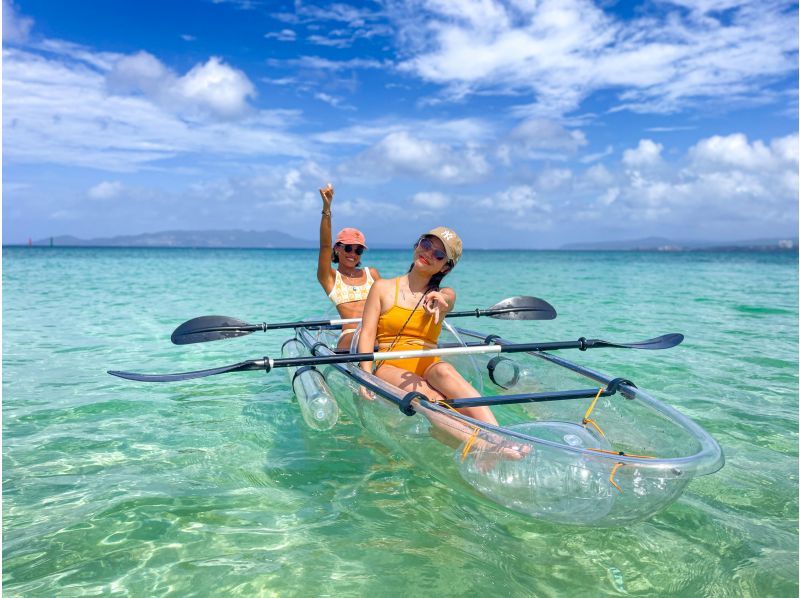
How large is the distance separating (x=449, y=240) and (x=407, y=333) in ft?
2.76

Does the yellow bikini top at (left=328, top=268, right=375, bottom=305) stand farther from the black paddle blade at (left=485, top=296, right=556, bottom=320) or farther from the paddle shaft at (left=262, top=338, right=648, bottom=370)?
the paddle shaft at (left=262, top=338, right=648, bottom=370)

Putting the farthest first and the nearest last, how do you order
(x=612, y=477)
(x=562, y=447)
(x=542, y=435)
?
(x=542, y=435)
(x=562, y=447)
(x=612, y=477)

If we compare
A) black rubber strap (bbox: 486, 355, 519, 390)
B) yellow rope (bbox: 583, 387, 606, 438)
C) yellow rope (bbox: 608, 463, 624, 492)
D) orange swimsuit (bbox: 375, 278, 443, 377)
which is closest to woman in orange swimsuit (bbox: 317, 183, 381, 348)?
black rubber strap (bbox: 486, 355, 519, 390)

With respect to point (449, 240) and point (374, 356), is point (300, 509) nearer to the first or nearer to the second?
point (374, 356)

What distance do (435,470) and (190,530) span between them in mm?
1625

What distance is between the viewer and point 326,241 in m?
6.58

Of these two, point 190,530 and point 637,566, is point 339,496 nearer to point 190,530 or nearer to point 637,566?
point 190,530

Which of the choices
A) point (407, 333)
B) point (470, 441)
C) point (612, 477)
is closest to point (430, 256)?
point (407, 333)

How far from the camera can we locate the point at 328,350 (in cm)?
587

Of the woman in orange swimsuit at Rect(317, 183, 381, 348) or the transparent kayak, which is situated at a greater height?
the woman in orange swimsuit at Rect(317, 183, 381, 348)

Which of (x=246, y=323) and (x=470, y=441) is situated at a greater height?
(x=246, y=323)

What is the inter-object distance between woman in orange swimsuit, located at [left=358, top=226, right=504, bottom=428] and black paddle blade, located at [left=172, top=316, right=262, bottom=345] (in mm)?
2061

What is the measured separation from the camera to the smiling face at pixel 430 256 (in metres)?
4.49

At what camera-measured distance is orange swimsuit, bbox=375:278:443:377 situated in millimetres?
4715
